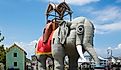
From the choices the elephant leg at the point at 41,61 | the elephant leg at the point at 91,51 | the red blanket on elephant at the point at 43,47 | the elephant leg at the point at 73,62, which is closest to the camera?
the elephant leg at the point at 91,51

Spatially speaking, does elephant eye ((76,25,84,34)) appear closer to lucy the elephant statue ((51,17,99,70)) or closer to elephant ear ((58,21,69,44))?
lucy the elephant statue ((51,17,99,70))

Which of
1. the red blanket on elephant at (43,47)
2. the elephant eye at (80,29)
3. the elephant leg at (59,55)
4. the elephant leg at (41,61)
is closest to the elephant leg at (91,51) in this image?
the elephant eye at (80,29)

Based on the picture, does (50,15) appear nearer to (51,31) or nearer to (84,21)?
(51,31)

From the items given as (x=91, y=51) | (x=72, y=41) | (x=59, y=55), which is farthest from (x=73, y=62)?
(x=91, y=51)

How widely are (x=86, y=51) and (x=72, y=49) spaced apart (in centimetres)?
92

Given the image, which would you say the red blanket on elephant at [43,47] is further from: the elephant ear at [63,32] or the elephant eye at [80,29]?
the elephant eye at [80,29]

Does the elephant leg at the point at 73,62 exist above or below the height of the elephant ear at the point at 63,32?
below

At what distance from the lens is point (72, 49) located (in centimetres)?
1512

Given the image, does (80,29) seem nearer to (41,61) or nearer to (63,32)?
(63,32)

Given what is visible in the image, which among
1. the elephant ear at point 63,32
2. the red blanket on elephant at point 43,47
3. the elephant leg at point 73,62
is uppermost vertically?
the elephant ear at point 63,32

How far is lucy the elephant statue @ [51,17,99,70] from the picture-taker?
46.6 feet

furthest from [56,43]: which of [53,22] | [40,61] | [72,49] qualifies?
[40,61]

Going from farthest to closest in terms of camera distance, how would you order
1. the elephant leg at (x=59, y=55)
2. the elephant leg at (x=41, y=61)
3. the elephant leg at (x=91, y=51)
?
the elephant leg at (x=41, y=61)
the elephant leg at (x=59, y=55)
the elephant leg at (x=91, y=51)

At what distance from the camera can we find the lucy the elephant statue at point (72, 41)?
14.2 meters
